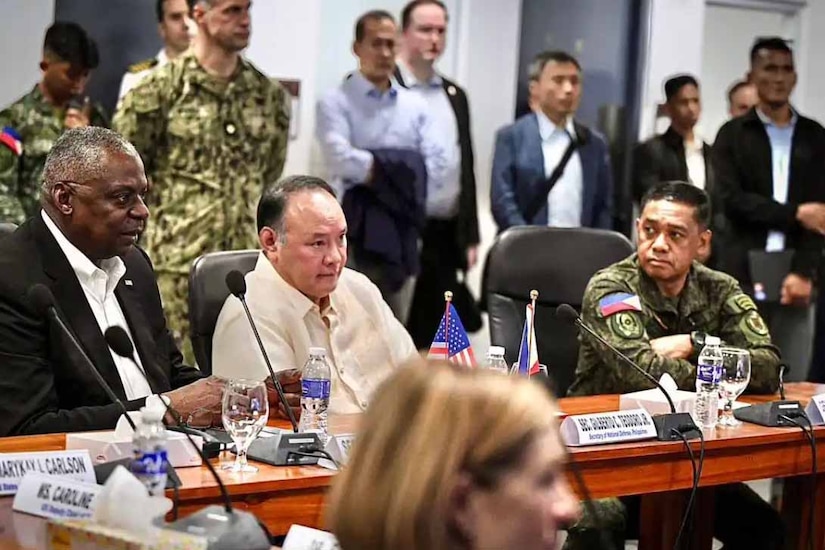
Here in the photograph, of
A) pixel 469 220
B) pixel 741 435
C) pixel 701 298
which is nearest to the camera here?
pixel 741 435

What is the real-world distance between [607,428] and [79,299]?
1.15 meters

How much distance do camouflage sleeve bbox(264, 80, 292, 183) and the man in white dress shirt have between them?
1.34 m

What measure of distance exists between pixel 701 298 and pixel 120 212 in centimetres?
166

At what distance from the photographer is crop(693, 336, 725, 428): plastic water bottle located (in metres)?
3.08

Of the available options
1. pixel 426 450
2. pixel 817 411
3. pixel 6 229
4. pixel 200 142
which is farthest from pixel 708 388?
pixel 200 142

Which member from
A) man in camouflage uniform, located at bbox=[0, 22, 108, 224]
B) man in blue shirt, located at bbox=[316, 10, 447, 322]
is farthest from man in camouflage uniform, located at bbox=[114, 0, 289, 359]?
man in blue shirt, located at bbox=[316, 10, 447, 322]

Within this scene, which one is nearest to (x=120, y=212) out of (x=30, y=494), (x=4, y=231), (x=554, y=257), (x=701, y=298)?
(x=4, y=231)

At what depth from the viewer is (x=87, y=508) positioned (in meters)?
1.95

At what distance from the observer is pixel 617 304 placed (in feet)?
11.9

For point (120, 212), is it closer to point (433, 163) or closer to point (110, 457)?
point (110, 457)

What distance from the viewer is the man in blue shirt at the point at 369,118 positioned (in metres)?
5.22

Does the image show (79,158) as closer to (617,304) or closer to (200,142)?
(617,304)

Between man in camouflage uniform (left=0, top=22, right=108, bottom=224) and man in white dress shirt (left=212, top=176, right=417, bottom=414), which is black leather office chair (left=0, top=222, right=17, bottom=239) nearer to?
man in white dress shirt (left=212, top=176, right=417, bottom=414)

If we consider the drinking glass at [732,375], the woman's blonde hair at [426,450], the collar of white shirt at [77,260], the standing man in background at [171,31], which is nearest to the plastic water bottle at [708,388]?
the drinking glass at [732,375]
